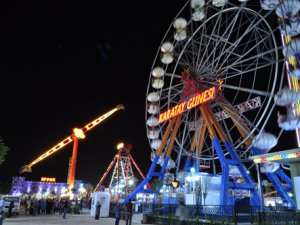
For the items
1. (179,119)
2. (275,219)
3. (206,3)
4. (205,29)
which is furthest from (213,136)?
(275,219)

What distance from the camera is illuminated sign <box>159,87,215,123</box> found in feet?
84.1

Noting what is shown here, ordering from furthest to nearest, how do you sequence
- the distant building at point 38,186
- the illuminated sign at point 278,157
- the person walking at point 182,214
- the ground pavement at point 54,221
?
the distant building at point 38,186 → the ground pavement at point 54,221 → the person walking at point 182,214 → the illuminated sign at point 278,157

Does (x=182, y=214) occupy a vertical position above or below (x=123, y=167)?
below

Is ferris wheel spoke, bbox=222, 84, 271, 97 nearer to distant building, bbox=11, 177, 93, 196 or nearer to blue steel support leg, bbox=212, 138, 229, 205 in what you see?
blue steel support leg, bbox=212, 138, 229, 205

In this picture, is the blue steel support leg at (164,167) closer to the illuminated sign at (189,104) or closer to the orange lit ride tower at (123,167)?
the illuminated sign at (189,104)

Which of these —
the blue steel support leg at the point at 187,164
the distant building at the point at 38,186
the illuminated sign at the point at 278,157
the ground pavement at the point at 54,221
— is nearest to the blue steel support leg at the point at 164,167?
the blue steel support leg at the point at 187,164

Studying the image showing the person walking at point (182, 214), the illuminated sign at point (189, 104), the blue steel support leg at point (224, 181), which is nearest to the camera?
the person walking at point (182, 214)

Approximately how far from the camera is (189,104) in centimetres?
2789

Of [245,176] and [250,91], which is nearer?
Answer: [250,91]

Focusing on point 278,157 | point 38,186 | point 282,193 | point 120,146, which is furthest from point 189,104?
point 38,186

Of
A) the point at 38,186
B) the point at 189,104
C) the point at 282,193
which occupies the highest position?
the point at 189,104

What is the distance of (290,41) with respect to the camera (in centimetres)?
1762

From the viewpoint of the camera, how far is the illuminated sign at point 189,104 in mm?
25641

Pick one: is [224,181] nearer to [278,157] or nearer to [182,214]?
[182,214]
